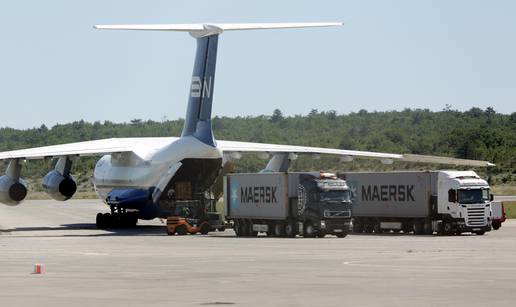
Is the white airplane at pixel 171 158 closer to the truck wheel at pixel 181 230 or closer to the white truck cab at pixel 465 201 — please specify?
the truck wheel at pixel 181 230

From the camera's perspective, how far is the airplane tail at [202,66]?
6312 cm

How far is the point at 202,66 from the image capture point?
63469 millimetres

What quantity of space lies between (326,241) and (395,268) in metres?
18.7

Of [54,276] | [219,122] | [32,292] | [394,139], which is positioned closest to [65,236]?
[54,276]

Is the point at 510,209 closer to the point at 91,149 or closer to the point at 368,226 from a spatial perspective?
the point at 368,226

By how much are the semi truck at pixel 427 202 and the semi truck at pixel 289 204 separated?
157 inches

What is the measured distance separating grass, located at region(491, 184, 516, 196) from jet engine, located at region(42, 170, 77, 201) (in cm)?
5233

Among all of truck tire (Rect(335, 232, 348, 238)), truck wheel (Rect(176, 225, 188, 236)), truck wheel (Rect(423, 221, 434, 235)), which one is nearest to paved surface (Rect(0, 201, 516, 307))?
truck tire (Rect(335, 232, 348, 238))

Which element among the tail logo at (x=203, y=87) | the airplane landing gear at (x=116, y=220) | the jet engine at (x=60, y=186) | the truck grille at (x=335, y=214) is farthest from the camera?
the airplane landing gear at (x=116, y=220)

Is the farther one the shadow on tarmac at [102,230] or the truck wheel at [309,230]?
the shadow on tarmac at [102,230]

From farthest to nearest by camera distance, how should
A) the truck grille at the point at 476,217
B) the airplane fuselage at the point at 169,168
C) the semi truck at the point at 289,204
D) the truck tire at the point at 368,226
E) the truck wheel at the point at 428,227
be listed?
1. the airplane fuselage at the point at 169,168
2. the truck tire at the point at 368,226
3. the truck wheel at the point at 428,227
4. the truck grille at the point at 476,217
5. the semi truck at the point at 289,204

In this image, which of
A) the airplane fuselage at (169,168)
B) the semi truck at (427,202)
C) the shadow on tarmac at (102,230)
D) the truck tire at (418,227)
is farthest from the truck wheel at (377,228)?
the shadow on tarmac at (102,230)

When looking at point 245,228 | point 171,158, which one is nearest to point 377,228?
point 245,228

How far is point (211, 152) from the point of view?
6269 cm
